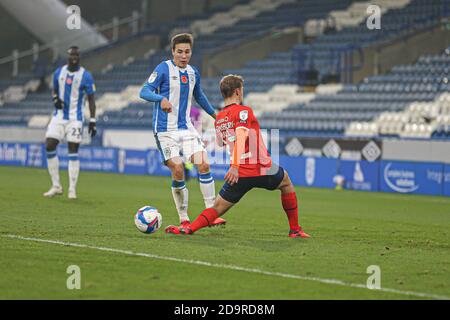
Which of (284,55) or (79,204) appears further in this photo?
(284,55)

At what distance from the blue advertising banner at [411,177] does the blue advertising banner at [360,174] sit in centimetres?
20

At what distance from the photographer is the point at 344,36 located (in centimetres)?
3222

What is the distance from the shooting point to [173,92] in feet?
36.6

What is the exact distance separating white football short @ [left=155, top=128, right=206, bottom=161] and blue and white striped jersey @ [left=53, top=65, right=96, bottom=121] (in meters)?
4.94

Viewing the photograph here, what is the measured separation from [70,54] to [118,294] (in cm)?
937

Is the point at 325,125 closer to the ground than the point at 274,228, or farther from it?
farther from it

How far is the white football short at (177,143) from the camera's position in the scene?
1109cm

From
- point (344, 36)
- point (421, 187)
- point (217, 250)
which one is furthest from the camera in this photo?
point (344, 36)

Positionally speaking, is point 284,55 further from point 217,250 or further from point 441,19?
point 217,250

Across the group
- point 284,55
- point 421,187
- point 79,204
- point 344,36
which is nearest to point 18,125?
point 284,55

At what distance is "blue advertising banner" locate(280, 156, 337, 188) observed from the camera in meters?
22.9

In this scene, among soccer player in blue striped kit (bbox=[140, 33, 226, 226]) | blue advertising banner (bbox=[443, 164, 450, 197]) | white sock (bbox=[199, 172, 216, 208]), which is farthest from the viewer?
blue advertising banner (bbox=[443, 164, 450, 197])

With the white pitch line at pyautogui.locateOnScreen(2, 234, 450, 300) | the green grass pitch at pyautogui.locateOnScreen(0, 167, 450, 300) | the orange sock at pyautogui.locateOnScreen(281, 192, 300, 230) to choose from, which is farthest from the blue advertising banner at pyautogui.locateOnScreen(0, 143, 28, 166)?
the orange sock at pyautogui.locateOnScreen(281, 192, 300, 230)

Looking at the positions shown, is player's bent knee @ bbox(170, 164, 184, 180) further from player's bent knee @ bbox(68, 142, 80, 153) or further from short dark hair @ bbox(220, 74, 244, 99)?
player's bent knee @ bbox(68, 142, 80, 153)
